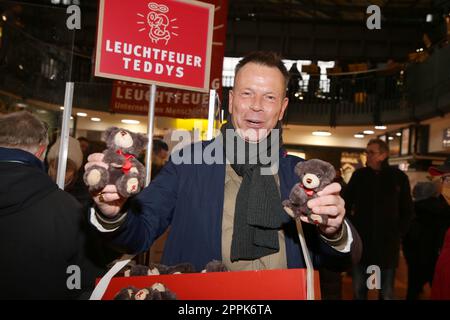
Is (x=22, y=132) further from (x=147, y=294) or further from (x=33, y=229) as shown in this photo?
(x=147, y=294)

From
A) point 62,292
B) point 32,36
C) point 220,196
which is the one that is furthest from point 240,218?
point 32,36

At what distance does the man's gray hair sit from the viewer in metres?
2.01

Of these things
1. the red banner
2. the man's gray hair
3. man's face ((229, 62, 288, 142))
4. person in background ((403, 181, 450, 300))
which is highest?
the red banner

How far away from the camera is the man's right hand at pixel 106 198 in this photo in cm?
105

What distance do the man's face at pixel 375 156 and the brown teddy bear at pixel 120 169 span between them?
3.95m

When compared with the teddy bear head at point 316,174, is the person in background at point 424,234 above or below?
below

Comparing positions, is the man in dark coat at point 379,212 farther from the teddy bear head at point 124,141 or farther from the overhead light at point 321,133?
the overhead light at point 321,133

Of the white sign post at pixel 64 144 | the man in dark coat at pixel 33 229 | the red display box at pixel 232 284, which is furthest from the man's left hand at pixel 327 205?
the white sign post at pixel 64 144

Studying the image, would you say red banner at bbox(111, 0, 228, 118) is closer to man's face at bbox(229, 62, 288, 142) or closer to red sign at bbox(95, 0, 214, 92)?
red sign at bbox(95, 0, 214, 92)

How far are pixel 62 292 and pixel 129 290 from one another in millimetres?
913

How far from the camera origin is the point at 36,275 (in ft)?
6.24

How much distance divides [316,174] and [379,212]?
12.3 feet

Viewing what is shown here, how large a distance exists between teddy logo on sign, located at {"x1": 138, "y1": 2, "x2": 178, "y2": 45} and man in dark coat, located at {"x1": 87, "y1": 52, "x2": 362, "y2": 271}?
2.97ft

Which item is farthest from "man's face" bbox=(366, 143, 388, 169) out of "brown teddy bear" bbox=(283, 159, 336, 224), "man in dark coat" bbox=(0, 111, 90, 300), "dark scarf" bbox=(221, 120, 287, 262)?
"brown teddy bear" bbox=(283, 159, 336, 224)
